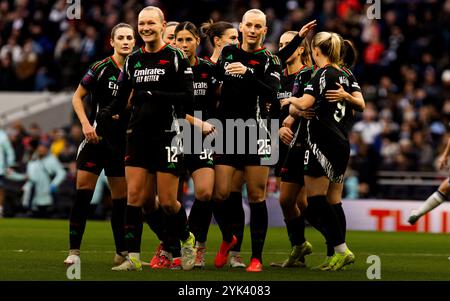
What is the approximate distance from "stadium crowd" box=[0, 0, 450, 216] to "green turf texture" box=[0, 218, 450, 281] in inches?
146

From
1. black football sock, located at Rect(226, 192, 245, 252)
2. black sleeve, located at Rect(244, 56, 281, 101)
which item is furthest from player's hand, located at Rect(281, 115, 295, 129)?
black football sock, located at Rect(226, 192, 245, 252)

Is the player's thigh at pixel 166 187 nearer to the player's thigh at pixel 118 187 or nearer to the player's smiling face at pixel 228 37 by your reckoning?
the player's thigh at pixel 118 187

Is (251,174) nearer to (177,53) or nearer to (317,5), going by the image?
(177,53)

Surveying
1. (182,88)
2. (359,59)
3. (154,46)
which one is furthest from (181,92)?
(359,59)

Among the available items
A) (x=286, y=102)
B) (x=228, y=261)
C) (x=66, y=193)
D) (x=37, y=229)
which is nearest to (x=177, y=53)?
(x=286, y=102)

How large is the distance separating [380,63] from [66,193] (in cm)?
754

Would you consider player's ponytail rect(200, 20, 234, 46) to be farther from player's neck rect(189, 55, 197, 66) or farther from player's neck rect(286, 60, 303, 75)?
player's neck rect(286, 60, 303, 75)

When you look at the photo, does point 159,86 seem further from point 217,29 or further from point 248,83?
point 217,29

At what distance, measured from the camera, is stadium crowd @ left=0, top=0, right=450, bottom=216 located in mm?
23641

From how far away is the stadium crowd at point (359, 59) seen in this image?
23641 mm

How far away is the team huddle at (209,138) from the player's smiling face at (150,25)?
0.01 meters

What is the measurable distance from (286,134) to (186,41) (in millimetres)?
1424

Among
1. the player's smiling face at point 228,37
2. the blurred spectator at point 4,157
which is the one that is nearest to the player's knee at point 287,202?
the player's smiling face at point 228,37

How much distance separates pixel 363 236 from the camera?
19.0 metres
